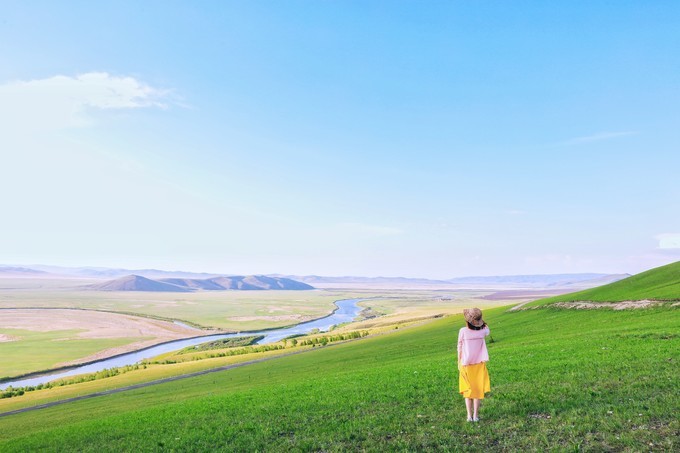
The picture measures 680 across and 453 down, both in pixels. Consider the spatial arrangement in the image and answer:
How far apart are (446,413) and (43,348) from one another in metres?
126

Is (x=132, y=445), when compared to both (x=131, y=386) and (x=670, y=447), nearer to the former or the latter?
(x=670, y=447)

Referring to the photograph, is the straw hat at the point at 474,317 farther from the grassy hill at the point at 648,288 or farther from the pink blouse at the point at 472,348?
the grassy hill at the point at 648,288

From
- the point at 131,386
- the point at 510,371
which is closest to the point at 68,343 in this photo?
the point at 131,386

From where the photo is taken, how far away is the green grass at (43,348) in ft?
293

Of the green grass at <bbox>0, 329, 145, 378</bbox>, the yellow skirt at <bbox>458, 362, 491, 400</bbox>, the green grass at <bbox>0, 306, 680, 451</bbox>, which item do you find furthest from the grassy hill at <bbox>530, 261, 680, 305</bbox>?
the green grass at <bbox>0, 329, 145, 378</bbox>

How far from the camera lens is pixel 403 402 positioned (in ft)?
61.3

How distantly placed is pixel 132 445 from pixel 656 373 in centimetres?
2241

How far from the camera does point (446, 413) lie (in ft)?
52.1

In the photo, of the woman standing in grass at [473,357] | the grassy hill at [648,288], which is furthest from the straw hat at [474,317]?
the grassy hill at [648,288]

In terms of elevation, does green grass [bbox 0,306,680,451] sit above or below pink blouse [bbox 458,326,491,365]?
below

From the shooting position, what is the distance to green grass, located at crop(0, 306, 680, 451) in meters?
12.6

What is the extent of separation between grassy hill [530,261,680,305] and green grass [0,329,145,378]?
10391 centimetres

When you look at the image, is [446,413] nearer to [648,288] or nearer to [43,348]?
[648,288]

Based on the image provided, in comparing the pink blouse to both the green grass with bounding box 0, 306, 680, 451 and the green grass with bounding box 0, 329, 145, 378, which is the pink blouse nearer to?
the green grass with bounding box 0, 306, 680, 451
